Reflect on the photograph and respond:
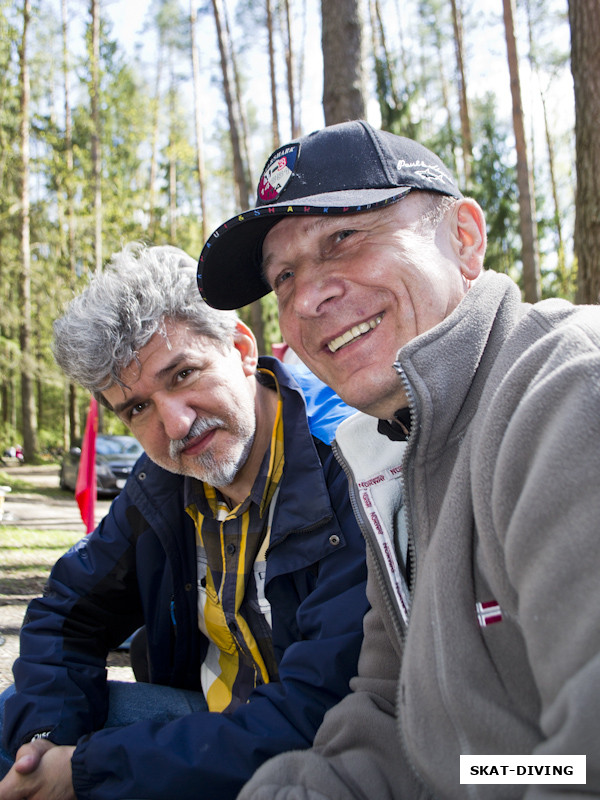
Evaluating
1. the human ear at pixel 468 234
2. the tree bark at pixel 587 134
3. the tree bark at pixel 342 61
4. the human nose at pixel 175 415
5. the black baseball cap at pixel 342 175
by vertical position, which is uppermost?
the tree bark at pixel 342 61

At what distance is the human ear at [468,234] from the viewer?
161 centimetres

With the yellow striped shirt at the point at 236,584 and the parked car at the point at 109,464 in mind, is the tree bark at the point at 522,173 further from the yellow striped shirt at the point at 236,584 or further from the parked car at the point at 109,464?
the yellow striped shirt at the point at 236,584

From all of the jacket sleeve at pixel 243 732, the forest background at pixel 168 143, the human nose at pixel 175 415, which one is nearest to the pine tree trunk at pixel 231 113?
the forest background at pixel 168 143

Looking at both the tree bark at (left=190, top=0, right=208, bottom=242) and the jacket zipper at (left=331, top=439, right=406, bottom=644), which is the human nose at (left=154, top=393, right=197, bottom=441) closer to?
the jacket zipper at (left=331, top=439, right=406, bottom=644)

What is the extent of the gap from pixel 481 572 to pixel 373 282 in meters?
0.74

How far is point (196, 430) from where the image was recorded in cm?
223

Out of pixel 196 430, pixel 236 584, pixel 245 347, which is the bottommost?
pixel 236 584

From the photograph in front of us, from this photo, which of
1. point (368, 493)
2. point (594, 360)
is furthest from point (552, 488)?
point (368, 493)

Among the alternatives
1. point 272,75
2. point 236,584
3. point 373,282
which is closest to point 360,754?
point 236,584

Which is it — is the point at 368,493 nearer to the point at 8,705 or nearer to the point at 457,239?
the point at 457,239

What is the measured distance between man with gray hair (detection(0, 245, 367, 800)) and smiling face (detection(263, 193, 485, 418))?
0.50 m

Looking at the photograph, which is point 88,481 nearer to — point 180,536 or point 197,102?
point 180,536

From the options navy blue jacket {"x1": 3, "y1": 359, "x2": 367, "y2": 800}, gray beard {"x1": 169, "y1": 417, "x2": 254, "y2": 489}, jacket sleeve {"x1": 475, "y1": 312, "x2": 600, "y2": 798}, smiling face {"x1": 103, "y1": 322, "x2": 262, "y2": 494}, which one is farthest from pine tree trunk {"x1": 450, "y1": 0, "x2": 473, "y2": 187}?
jacket sleeve {"x1": 475, "y1": 312, "x2": 600, "y2": 798}

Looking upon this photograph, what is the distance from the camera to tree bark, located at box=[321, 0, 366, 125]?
5.40 m
